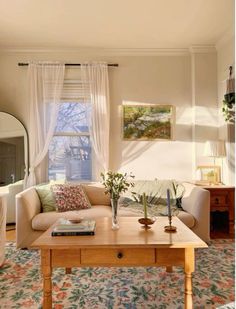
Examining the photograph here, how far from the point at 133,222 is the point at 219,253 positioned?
127cm

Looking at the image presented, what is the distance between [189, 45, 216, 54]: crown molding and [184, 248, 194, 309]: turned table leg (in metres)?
3.44

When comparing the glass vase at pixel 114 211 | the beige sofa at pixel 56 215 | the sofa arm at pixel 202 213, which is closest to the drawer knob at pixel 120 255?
the glass vase at pixel 114 211

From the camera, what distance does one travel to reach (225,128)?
4.04 m

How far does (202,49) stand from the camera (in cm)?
426

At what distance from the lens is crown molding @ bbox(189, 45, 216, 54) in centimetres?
423

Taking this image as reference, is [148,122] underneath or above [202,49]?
underneath

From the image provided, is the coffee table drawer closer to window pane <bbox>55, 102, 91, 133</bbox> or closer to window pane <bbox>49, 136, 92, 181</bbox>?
Answer: window pane <bbox>49, 136, 92, 181</bbox>

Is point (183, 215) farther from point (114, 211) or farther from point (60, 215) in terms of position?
point (60, 215)

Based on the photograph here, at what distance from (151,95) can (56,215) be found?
2.44m

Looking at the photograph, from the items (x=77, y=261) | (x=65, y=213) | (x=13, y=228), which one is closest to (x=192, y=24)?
(x=65, y=213)

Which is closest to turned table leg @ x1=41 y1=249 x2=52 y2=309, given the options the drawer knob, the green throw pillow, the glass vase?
the drawer knob

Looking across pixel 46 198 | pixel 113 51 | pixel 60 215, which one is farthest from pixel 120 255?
pixel 113 51

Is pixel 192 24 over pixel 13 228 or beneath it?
over

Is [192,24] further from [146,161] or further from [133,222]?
[133,222]
